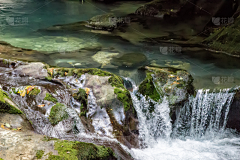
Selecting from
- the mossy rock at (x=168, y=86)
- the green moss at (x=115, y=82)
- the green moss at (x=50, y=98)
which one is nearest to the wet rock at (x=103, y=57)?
the green moss at (x=115, y=82)

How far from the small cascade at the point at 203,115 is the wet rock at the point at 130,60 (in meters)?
1.94

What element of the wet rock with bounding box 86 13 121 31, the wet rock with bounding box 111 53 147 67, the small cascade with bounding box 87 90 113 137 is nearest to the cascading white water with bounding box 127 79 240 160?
the small cascade with bounding box 87 90 113 137

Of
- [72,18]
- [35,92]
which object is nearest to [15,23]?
[72,18]

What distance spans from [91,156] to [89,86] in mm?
2027

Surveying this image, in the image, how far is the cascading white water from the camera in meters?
4.64

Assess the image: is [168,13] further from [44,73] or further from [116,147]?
[116,147]

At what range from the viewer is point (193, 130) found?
5.25 meters

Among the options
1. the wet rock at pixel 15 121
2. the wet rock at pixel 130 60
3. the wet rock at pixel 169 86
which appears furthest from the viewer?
the wet rock at pixel 130 60

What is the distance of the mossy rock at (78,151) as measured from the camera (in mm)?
2504

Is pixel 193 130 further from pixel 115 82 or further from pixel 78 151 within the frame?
pixel 78 151

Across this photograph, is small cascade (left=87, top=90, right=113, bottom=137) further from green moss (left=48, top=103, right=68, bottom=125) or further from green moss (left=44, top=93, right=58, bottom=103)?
green moss (left=44, top=93, right=58, bottom=103)

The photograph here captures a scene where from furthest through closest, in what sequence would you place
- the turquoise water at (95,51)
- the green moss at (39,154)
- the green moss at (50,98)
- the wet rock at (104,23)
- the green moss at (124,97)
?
the wet rock at (104,23)
the turquoise water at (95,51)
the green moss at (124,97)
the green moss at (50,98)
the green moss at (39,154)

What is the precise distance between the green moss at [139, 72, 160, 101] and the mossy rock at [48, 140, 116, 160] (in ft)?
7.61

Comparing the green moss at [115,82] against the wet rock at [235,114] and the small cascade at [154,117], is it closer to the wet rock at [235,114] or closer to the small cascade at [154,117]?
the small cascade at [154,117]
